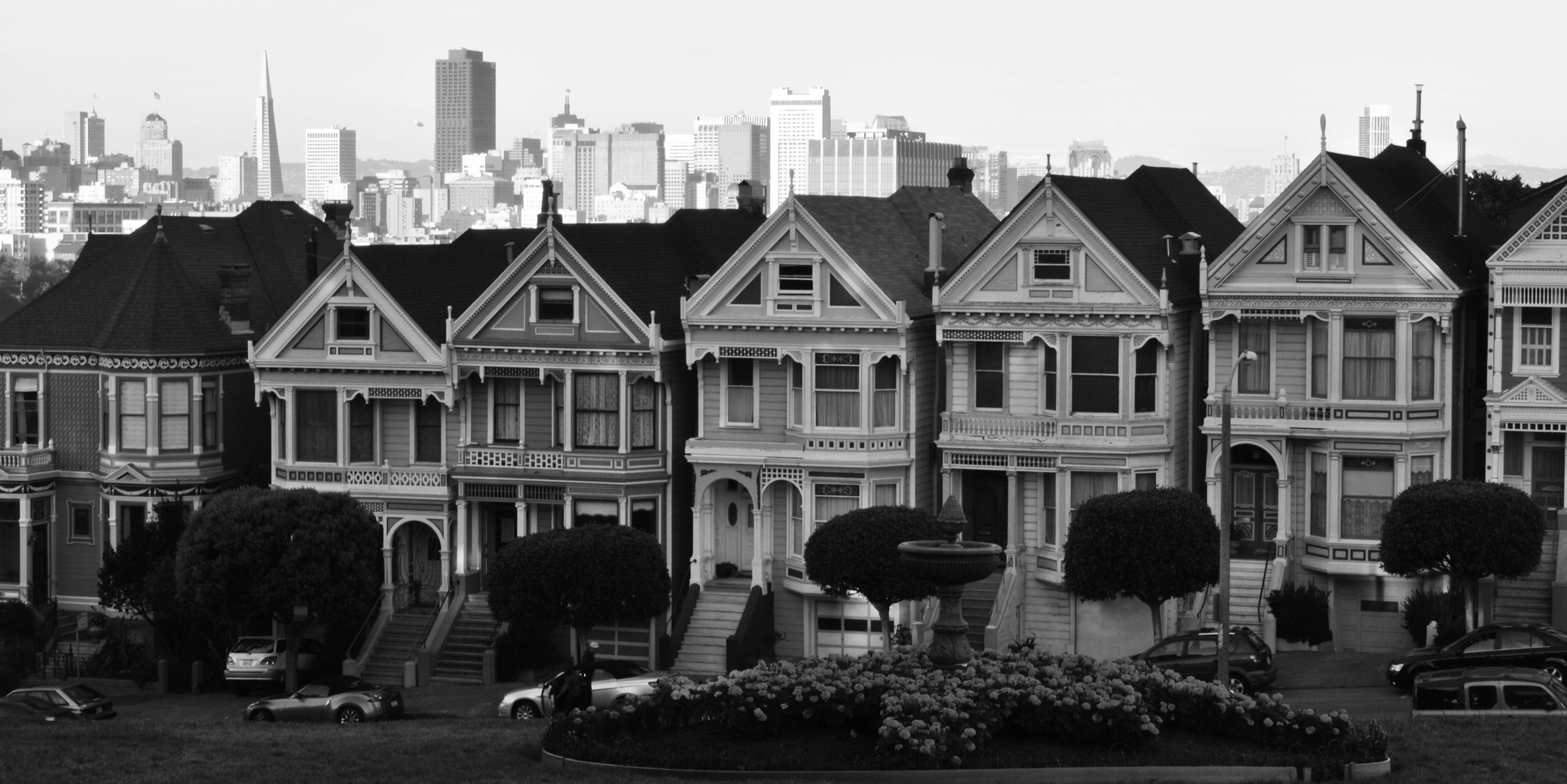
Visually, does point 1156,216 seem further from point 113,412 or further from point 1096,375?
point 113,412

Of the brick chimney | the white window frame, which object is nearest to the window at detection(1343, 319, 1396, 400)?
the white window frame

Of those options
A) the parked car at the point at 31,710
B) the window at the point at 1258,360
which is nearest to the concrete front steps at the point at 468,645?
the parked car at the point at 31,710

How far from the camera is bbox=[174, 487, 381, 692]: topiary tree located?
51.7m

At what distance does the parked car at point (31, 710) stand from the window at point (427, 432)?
10802 mm

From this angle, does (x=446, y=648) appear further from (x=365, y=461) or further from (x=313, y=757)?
(x=313, y=757)

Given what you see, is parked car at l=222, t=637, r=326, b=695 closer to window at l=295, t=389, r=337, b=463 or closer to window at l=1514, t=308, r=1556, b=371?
window at l=295, t=389, r=337, b=463

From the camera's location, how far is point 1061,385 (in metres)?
50.6

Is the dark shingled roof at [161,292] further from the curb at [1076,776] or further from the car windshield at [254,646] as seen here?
the curb at [1076,776]

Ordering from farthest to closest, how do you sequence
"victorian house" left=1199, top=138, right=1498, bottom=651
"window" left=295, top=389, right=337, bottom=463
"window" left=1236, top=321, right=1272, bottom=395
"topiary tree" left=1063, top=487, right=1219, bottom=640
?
"window" left=295, top=389, right=337, bottom=463, "window" left=1236, top=321, right=1272, bottom=395, "victorian house" left=1199, top=138, right=1498, bottom=651, "topiary tree" left=1063, top=487, right=1219, bottom=640

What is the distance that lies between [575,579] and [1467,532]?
17.5m

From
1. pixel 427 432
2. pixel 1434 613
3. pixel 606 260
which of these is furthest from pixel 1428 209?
pixel 427 432

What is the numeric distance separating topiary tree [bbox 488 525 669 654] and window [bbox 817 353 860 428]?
4.75 m

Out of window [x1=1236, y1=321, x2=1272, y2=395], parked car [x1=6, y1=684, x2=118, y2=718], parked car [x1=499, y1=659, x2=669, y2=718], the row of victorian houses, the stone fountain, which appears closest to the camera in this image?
the stone fountain

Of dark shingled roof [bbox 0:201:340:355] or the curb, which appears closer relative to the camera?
the curb
